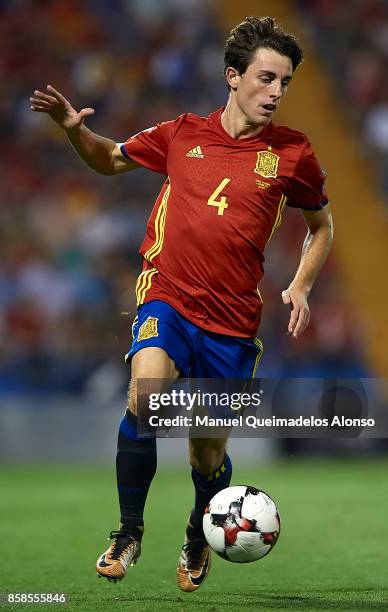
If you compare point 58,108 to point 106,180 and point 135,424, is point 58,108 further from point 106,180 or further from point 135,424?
point 106,180

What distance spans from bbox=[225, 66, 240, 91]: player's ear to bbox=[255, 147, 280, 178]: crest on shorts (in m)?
0.37

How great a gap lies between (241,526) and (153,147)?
1.90 meters

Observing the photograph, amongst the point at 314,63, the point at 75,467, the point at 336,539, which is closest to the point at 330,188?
the point at 314,63

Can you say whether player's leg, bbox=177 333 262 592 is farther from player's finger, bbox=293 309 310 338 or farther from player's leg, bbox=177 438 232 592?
player's finger, bbox=293 309 310 338

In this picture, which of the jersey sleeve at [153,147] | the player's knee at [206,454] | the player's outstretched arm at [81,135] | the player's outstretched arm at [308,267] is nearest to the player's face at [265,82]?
the jersey sleeve at [153,147]

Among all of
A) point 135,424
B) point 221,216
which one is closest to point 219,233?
point 221,216

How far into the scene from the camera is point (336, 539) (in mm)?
7789

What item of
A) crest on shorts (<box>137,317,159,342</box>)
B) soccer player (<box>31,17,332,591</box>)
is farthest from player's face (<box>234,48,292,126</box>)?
crest on shorts (<box>137,317,159,342</box>)

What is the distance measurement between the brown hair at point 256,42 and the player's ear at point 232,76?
0.02 metres

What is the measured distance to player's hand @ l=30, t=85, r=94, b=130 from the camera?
5.64 metres

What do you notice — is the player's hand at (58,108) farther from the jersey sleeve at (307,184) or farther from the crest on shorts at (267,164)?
the jersey sleeve at (307,184)

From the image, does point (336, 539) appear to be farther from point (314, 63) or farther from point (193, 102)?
point (314, 63)

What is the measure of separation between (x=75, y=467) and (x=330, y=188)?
17.7 feet

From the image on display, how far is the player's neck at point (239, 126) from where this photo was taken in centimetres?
573
